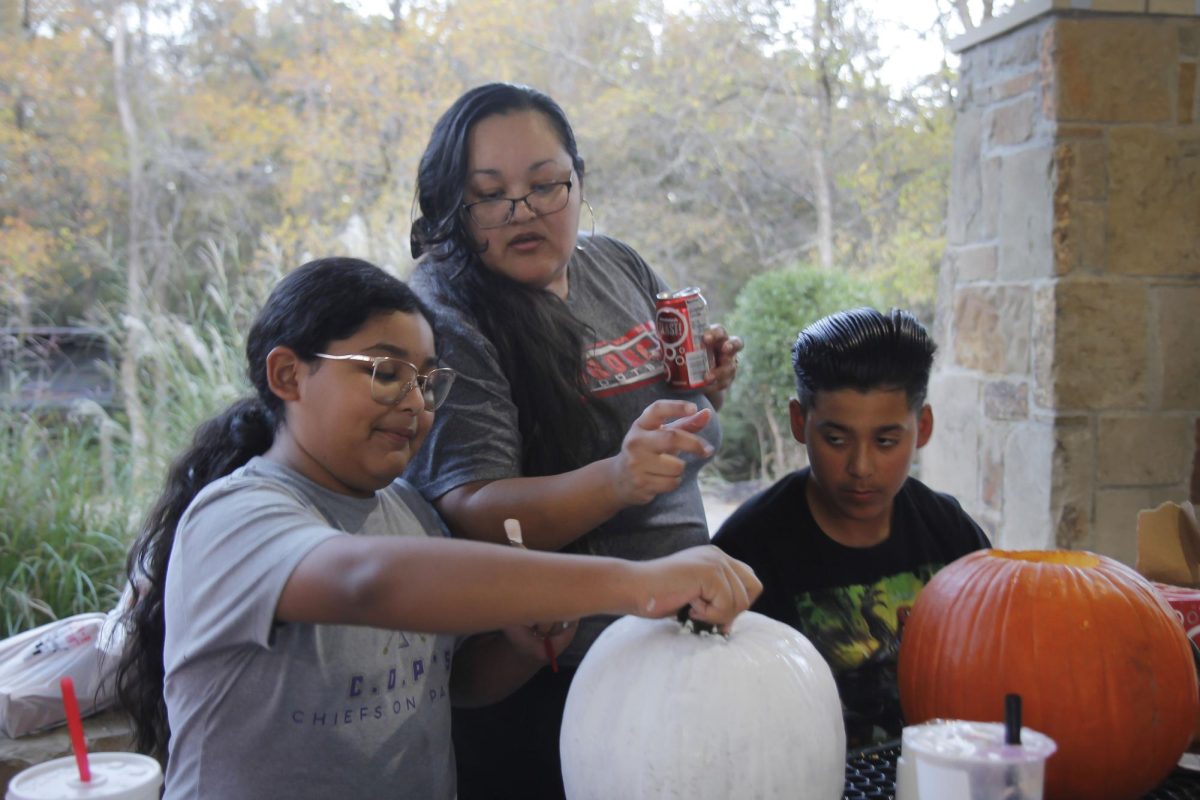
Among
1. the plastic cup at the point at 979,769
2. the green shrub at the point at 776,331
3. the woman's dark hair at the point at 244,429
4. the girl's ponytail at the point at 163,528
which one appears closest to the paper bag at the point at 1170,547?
the plastic cup at the point at 979,769

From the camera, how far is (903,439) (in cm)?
185

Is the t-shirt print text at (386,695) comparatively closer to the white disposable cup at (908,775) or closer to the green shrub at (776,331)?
the white disposable cup at (908,775)

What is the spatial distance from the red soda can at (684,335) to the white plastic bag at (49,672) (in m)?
1.54

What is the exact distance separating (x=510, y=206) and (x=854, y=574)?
0.82 meters

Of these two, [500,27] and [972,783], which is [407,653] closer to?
[972,783]

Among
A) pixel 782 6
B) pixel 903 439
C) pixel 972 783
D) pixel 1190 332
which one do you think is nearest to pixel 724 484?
pixel 782 6

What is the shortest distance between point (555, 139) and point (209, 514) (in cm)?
86

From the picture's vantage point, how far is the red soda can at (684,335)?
177 centimetres

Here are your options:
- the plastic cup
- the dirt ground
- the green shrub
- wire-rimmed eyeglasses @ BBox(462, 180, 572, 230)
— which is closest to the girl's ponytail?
wire-rimmed eyeglasses @ BBox(462, 180, 572, 230)

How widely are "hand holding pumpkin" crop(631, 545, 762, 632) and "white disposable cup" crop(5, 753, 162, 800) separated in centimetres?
49

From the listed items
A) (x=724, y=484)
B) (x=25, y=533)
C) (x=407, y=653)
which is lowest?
(x=724, y=484)

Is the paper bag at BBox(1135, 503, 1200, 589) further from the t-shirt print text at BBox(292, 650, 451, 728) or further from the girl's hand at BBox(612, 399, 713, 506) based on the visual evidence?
the t-shirt print text at BBox(292, 650, 451, 728)

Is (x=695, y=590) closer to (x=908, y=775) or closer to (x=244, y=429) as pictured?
(x=908, y=775)

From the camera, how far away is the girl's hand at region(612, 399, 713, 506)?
1.49 metres
